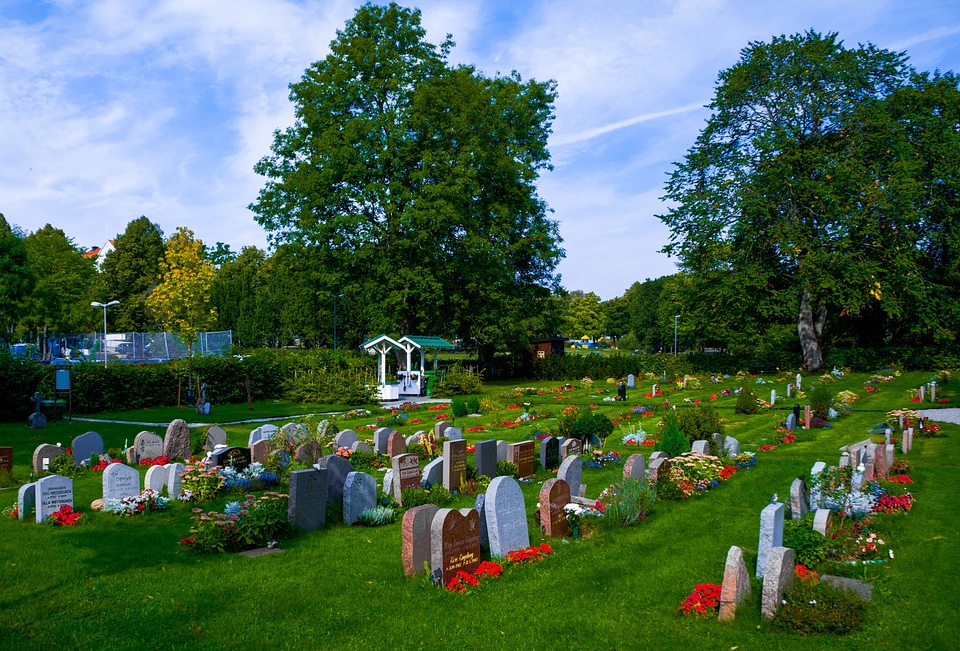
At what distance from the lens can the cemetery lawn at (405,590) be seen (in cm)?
629

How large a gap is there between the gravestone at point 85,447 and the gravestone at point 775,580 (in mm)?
13502

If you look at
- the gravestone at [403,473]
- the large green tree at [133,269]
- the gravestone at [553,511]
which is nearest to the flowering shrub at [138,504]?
the gravestone at [403,473]

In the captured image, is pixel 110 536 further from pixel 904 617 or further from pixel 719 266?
pixel 719 266

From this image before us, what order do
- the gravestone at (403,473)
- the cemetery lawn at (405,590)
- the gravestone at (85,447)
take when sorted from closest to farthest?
the cemetery lawn at (405,590) < the gravestone at (403,473) < the gravestone at (85,447)

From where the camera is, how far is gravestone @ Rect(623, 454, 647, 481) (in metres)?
12.1

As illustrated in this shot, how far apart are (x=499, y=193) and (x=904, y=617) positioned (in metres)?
39.0

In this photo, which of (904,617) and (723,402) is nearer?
(904,617)

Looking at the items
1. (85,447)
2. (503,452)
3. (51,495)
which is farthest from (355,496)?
(85,447)

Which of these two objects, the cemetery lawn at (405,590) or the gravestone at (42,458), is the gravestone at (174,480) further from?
the gravestone at (42,458)

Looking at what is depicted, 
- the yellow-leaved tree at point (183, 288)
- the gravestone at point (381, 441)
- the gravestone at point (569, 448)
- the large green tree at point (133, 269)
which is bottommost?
the gravestone at point (569, 448)

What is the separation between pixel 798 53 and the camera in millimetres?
40531

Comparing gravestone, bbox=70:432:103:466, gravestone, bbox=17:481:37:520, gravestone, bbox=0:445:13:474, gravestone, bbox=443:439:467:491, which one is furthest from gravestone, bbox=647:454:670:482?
gravestone, bbox=0:445:13:474

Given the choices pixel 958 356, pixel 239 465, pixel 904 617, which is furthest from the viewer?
pixel 958 356

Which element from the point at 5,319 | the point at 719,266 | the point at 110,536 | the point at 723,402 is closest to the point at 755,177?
the point at 719,266
